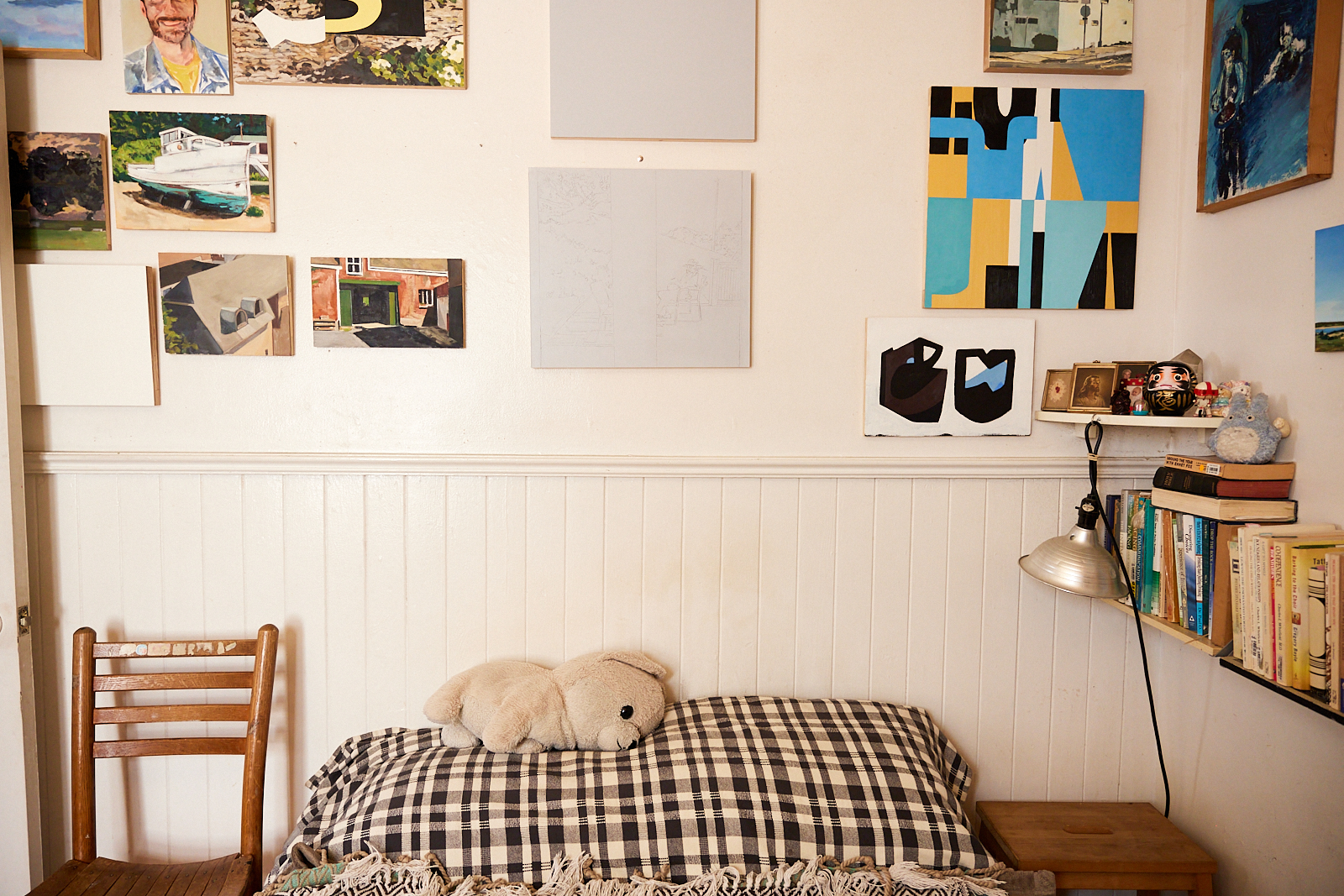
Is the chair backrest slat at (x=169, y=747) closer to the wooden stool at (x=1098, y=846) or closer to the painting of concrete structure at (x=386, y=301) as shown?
the painting of concrete structure at (x=386, y=301)

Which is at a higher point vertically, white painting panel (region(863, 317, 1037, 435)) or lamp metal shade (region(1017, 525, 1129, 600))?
white painting panel (region(863, 317, 1037, 435))

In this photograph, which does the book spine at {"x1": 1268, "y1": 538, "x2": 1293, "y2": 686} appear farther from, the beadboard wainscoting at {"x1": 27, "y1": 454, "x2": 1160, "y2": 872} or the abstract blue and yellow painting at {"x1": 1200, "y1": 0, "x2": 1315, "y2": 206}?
the abstract blue and yellow painting at {"x1": 1200, "y1": 0, "x2": 1315, "y2": 206}

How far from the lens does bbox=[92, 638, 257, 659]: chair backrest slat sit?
65.9 inches

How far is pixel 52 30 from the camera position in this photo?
5.65ft

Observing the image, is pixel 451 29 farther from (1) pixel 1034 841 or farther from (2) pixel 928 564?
(1) pixel 1034 841

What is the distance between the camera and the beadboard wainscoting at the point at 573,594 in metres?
1.84

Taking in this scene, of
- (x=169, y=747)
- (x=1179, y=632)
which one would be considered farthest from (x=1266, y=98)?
(x=169, y=747)

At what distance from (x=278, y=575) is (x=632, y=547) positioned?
0.93 metres

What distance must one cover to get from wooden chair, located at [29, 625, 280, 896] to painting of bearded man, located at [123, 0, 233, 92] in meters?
1.34

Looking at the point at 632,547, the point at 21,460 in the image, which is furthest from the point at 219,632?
the point at 632,547

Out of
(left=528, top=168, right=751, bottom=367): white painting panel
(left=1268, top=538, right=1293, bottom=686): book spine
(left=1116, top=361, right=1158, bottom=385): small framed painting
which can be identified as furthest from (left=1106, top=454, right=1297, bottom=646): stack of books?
(left=528, top=168, right=751, bottom=367): white painting panel

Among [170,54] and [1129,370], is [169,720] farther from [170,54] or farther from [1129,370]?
[1129,370]

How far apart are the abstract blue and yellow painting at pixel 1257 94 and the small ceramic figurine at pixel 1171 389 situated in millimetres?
426

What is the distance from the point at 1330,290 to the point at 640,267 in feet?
4.78
